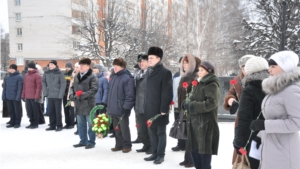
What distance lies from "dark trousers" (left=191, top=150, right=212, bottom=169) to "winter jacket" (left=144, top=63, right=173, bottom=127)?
1.09 m

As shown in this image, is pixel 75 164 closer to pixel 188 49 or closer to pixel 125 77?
pixel 125 77

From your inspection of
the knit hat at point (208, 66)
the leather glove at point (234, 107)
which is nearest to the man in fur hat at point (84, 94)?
the knit hat at point (208, 66)

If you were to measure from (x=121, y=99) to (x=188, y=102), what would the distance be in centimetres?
218

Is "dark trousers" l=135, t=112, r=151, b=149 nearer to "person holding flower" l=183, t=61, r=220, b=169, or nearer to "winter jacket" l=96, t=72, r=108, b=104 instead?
"winter jacket" l=96, t=72, r=108, b=104

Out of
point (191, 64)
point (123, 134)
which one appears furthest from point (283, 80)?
point (123, 134)

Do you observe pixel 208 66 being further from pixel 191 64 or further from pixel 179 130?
pixel 179 130

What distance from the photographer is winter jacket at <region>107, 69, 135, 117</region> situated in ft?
20.4

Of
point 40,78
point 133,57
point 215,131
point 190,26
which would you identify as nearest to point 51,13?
point 190,26

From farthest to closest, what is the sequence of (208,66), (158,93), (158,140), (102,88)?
(102,88) → (158,140) → (158,93) → (208,66)

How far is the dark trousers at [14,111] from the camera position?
9.40 m

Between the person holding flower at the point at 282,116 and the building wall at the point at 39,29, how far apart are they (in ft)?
139

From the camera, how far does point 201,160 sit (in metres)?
4.40

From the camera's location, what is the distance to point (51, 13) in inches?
1759

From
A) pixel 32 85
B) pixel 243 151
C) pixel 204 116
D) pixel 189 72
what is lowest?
pixel 243 151
